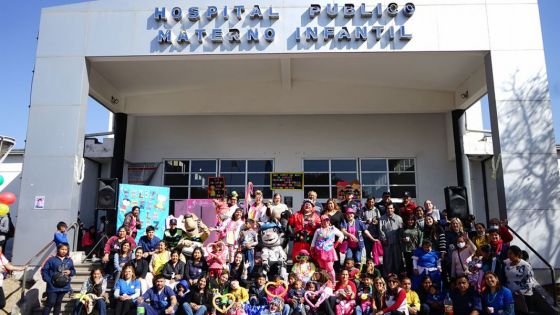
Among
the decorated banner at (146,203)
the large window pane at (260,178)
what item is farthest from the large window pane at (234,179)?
the decorated banner at (146,203)

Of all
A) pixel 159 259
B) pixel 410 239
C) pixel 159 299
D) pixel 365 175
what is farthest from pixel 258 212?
pixel 365 175

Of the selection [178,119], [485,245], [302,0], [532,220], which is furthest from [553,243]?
[178,119]

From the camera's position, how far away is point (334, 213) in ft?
24.7

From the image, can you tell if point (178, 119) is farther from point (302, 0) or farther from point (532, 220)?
point (532, 220)

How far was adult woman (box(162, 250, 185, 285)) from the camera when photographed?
6.79 m

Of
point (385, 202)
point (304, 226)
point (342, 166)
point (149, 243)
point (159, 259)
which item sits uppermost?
point (342, 166)

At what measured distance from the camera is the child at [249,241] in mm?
7164

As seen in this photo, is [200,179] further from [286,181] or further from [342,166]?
[342,166]

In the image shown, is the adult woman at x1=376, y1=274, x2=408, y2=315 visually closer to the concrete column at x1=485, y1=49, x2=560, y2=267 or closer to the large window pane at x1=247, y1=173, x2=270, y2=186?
the concrete column at x1=485, y1=49, x2=560, y2=267

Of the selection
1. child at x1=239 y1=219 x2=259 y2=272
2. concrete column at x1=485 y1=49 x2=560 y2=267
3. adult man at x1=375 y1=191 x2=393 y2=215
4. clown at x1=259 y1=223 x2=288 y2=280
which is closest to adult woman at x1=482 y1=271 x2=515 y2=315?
adult man at x1=375 y1=191 x2=393 y2=215

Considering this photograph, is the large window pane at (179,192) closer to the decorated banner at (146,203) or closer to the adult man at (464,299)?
the decorated banner at (146,203)

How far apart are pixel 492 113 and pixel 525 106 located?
2.00 feet

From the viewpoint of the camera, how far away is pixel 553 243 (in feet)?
27.1

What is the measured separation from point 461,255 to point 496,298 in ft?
3.09
